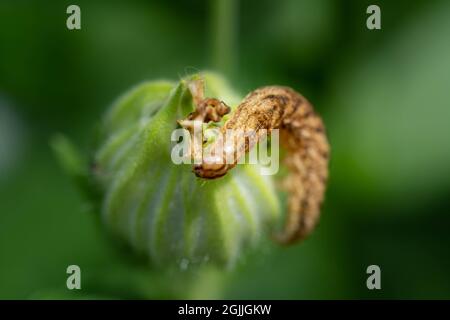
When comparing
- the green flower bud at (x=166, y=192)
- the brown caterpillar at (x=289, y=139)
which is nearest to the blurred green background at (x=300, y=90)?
the brown caterpillar at (x=289, y=139)

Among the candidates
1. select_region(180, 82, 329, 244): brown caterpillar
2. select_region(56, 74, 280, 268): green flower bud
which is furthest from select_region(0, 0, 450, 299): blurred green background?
select_region(56, 74, 280, 268): green flower bud

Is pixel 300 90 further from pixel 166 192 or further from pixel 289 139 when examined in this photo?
pixel 166 192

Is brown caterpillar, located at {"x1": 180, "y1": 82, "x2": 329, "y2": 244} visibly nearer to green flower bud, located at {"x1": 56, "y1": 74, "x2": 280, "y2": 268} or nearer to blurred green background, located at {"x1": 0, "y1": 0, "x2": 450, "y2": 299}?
green flower bud, located at {"x1": 56, "y1": 74, "x2": 280, "y2": 268}

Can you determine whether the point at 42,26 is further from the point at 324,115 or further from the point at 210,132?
the point at 210,132

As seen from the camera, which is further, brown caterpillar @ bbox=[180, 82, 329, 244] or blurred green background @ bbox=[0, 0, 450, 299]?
blurred green background @ bbox=[0, 0, 450, 299]

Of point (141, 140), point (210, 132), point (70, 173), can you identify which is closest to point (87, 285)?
point (70, 173)

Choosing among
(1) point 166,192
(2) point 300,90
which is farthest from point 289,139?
(2) point 300,90

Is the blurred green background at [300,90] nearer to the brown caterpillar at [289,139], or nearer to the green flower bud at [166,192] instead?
the brown caterpillar at [289,139]
